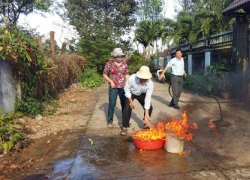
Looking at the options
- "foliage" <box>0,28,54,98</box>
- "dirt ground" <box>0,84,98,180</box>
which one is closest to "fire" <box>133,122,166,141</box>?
"dirt ground" <box>0,84,98,180</box>

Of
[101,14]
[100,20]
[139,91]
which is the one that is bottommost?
[139,91]

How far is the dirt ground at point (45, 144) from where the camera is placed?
3.92 m

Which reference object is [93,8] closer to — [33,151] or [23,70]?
[23,70]

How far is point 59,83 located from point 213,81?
6435mm

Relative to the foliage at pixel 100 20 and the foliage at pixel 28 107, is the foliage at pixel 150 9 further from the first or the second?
the foliage at pixel 28 107

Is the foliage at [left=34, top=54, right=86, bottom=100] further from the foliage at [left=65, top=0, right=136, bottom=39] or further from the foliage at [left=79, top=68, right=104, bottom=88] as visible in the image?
the foliage at [left=65, top=0, right=136, bottom=39]

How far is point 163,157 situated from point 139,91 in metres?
1.59

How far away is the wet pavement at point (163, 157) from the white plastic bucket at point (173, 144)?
9cm

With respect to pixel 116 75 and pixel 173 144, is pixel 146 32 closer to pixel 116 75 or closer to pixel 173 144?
pixel 116 75

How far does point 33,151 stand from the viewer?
4.79m

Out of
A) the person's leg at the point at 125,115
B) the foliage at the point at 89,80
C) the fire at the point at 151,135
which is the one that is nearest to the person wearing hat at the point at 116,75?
the person's leg at the point at 125,115

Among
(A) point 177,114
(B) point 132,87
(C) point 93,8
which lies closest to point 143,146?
(B) point 132,87

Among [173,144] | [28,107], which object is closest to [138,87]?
[173,144]

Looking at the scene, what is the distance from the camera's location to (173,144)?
425cm
